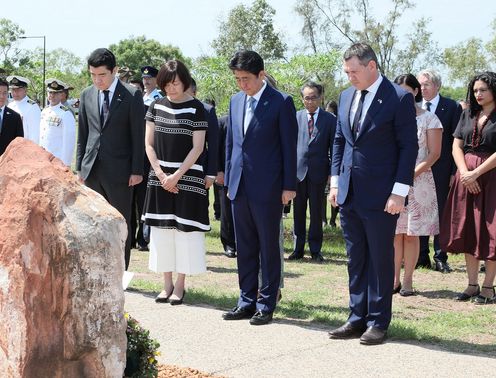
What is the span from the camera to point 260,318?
6.57 metres

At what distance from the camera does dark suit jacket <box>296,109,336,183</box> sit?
10938 millimetres

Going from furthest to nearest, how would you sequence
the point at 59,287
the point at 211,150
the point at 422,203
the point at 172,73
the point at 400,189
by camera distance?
1. the point at 422,203
2. the point at 211,150
3. the point at 172,73
4. the point at 400,189
5. the point at 59,287

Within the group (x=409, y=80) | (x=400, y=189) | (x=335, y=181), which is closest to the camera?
(x=400, y=189)

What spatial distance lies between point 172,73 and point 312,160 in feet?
13.5

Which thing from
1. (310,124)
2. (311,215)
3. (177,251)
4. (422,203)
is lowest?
(177,251)

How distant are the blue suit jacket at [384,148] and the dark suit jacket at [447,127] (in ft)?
12.4

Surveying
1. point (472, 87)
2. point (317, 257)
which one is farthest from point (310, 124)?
point (472, 87)

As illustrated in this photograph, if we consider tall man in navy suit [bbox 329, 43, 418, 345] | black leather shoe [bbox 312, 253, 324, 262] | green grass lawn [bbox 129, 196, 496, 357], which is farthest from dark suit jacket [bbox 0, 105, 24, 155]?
tall man in navy suit [bbox 329, 43, 418, 345]

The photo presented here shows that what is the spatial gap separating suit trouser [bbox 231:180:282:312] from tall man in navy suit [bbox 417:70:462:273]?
137 inches

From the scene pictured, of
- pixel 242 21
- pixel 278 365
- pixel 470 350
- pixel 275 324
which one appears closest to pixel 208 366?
pixel 278 365

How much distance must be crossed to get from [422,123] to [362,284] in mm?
2472

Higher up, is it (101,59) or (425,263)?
(101,59)

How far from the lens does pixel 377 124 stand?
5965 millimetres

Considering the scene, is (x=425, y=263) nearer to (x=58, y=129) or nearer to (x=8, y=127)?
(x=8, y=127)
